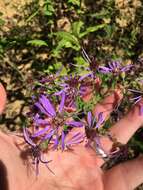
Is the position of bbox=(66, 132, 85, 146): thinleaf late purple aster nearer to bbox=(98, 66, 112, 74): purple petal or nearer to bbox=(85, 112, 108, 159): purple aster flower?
bbox=(85, 112, 108, 159): purple aster flower

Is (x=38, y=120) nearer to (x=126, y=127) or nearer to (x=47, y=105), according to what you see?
(x=47, y=105)

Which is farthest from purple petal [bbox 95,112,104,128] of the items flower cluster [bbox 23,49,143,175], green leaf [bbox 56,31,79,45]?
green leaf [bbox 56,31,79,45]

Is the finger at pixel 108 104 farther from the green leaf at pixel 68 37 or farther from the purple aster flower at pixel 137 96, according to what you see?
the green leaf at pixel 68 37

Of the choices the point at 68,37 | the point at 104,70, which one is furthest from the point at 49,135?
the point at 68,37

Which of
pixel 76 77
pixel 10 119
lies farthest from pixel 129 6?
pixel 76 77

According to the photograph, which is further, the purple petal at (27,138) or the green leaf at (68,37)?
the green leaf at (68,37)

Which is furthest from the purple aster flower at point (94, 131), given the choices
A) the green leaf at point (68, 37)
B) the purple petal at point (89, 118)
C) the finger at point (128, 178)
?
the green leaf at point (68, 37)

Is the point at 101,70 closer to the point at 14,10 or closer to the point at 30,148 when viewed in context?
the point at 30,148
